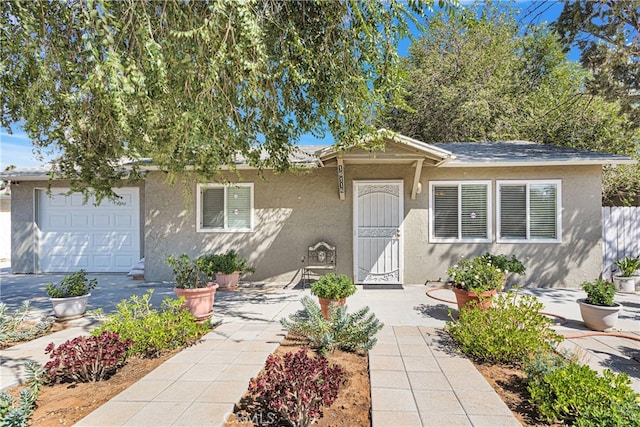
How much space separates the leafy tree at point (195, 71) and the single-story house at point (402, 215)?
92.3 inches

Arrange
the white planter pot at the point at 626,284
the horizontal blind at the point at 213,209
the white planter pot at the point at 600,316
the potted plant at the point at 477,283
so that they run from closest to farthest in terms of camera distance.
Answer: the white planter pot at the point at 600,316 → the potted plant at the point at 477,283 → the white planter pot at the point at 626,284 → the horizontal blind at the point at 213,209

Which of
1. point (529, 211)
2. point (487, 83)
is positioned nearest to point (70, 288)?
point (529, 211)

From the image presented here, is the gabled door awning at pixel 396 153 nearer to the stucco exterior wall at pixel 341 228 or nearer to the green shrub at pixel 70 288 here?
the stucco exterior wall at pixel 341 228

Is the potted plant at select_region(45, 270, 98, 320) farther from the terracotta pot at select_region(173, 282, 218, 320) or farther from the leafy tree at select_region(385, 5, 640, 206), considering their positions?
the leafy tree at select_region(385, 5, 640, 206)

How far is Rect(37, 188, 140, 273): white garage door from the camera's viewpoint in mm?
A: 9461

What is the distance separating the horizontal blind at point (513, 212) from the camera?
7.59 meters

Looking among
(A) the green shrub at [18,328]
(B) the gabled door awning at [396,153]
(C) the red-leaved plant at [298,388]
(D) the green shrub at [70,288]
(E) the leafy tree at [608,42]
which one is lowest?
(A) the green shrub at [18,328]

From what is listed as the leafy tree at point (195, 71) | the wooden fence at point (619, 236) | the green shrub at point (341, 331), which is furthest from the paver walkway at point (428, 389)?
the wooden fence at point (619, 236)

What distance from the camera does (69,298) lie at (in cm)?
503

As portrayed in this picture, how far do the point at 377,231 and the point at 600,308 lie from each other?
4.27 m

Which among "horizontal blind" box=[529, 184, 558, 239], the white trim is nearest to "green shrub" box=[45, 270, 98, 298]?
the white trim

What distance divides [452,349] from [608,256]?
668 centimetres

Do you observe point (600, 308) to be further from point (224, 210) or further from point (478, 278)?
point (224, 210)

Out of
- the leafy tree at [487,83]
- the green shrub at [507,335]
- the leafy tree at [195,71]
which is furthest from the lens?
the leafy tree at [487,83]
